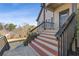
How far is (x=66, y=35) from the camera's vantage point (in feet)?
12.1

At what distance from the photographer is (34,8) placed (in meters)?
3.75

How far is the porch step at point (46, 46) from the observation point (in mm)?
3816

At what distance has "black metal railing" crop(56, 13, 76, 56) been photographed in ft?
11.9

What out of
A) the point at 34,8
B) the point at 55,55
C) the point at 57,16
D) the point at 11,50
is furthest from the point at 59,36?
the point at 57,16

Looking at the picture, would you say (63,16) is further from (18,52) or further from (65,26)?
(18,52)

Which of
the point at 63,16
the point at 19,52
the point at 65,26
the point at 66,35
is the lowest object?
the point at 19,52

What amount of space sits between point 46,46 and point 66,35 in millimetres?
619

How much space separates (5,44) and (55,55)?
1.10 meters

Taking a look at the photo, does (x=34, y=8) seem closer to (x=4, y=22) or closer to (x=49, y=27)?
(x=4, y=22)

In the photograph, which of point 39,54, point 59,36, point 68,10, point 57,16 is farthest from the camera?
point 57,16

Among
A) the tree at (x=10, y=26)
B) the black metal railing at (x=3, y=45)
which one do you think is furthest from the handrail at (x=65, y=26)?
the black metal railing at (x=3, y=45)

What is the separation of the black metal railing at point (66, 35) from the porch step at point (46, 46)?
18cm

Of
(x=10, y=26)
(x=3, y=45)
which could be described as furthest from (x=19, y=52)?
(x=10, y=26)

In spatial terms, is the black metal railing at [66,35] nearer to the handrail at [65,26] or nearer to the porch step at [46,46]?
the handrail at [65,26]
